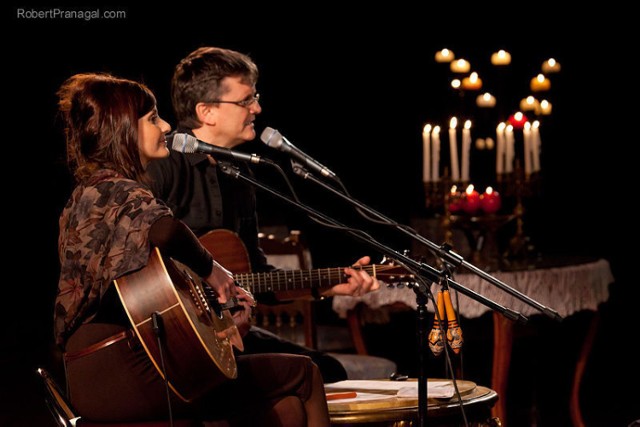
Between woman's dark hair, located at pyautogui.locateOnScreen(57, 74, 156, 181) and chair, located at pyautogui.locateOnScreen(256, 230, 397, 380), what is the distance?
4.24 ft

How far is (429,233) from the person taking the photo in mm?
5188

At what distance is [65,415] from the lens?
7.64 feet

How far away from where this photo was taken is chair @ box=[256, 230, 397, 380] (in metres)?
3.74

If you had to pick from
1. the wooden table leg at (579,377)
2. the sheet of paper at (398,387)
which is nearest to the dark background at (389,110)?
the wooden table leg at (579,377)

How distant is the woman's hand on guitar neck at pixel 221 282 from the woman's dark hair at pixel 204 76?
0.95m

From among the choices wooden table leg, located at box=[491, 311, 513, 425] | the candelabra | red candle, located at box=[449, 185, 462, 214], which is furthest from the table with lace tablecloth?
red candle, located at box=[449, 185, 462, 214]

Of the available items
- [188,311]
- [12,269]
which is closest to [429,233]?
[188,311]

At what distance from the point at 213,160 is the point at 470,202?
5.75 feet

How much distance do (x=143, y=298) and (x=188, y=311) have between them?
0.11m

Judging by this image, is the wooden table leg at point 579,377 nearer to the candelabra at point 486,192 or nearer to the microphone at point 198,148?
the candelabra at point 486,192

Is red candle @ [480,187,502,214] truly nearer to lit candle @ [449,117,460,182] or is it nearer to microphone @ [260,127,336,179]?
lit candle @ [449,117,460,182]

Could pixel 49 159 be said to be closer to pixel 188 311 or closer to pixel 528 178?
pixel 528 178

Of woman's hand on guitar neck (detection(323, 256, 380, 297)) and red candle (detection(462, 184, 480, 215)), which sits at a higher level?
red candle (detection(462, 184, 480, 215))

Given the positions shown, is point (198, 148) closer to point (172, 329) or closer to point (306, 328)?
point (172, 329)
